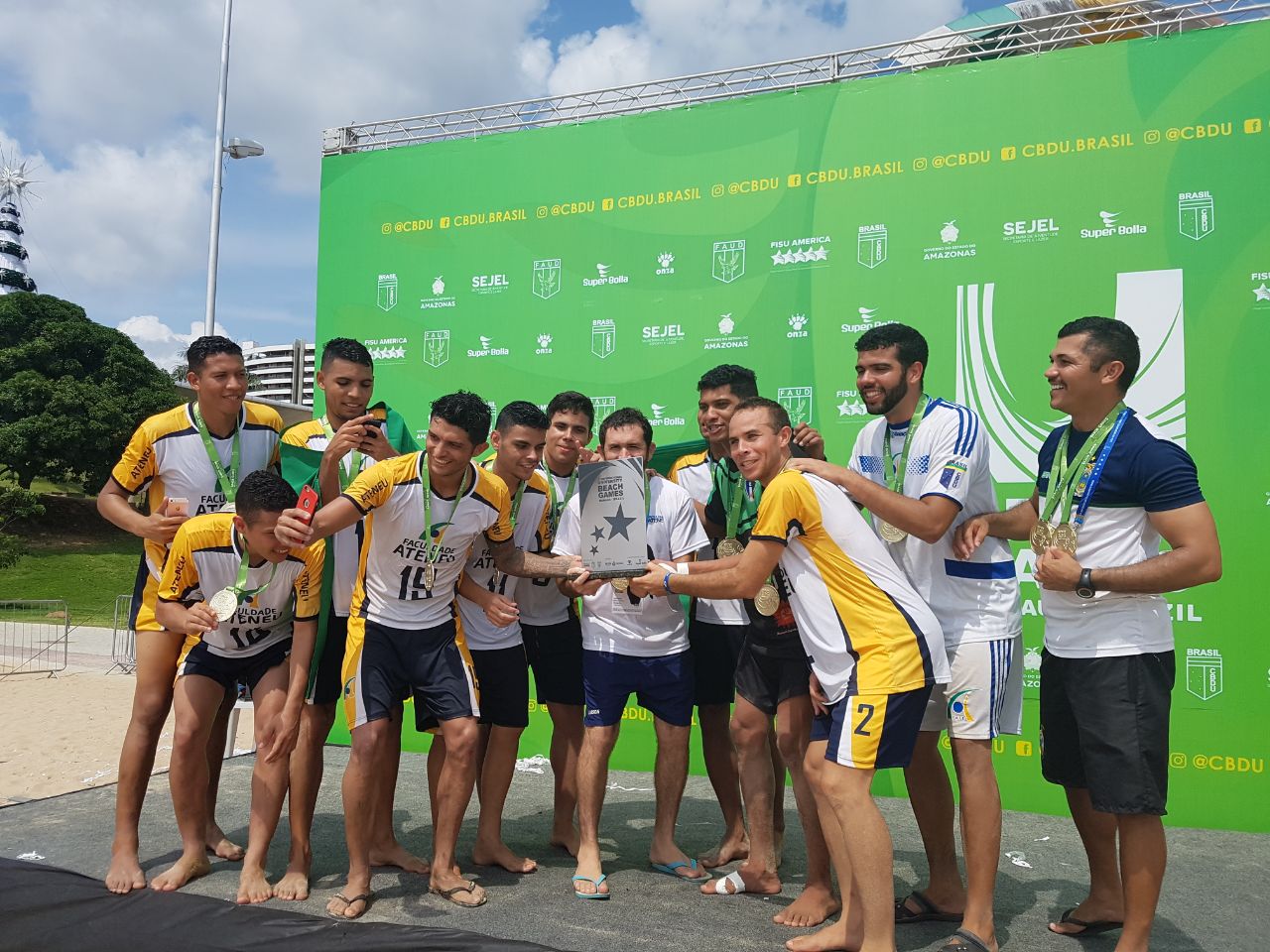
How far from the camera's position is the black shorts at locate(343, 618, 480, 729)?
3.31m

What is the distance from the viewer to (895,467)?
3.17 metres

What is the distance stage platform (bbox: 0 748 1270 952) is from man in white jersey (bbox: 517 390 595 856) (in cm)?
25

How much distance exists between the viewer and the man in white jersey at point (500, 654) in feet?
11.9

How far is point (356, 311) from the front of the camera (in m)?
6.24

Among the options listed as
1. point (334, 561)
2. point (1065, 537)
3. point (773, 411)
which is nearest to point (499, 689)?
point (334, 561)

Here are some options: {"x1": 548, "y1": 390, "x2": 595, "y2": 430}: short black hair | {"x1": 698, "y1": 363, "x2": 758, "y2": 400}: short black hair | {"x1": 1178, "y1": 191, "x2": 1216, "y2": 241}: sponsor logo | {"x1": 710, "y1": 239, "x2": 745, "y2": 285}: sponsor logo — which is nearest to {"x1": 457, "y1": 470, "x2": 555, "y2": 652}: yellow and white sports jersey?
{"x1": 548, "y1": 390, "x2": 595, "y2": 430}: short black hair

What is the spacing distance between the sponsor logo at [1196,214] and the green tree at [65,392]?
79.4 ft

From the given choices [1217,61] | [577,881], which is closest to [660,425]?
[577,881]

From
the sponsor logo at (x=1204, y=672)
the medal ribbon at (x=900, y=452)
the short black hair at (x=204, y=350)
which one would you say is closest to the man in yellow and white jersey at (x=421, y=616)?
the short black hair at (x=204, y=350)

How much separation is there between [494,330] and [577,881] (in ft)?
11.5

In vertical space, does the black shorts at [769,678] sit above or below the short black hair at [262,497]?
below

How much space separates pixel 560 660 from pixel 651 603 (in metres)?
0.56

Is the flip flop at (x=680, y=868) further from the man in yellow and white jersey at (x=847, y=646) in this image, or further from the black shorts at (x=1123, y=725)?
the black shorts at (x=1123, y=725)

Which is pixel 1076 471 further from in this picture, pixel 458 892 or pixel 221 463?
pixel 221 463
